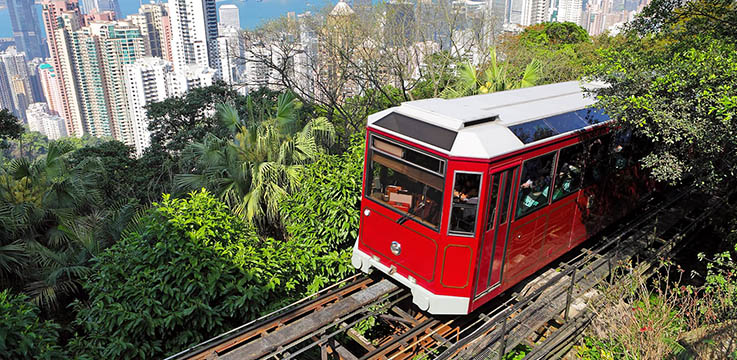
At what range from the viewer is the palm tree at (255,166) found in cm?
914

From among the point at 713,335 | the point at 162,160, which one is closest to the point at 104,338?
the point at 713,335

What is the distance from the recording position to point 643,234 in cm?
925

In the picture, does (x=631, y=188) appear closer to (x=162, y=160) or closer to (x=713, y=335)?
(x=713, y=335)

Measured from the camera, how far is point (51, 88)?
420 ft

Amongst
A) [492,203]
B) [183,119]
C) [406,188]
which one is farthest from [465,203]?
[183,119]

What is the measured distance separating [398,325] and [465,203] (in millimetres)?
2606

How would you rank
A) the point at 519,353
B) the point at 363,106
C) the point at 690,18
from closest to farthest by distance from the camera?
1. the point at 519,353
2. the point at 690,18
3. the point at 363,106

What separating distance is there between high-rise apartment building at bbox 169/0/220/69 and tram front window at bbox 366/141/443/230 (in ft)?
336

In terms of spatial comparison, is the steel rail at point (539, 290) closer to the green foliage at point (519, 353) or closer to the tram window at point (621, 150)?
the green foliage at point (519, 353)

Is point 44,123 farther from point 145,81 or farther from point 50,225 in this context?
point 50,225

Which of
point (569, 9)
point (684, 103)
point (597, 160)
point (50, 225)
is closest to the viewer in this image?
point (684, 103)

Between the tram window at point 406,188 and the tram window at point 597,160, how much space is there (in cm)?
300

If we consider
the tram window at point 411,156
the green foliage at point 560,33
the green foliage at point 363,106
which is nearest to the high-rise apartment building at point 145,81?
the green foliage at point 560,33

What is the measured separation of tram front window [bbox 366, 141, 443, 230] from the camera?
6.12 metres
